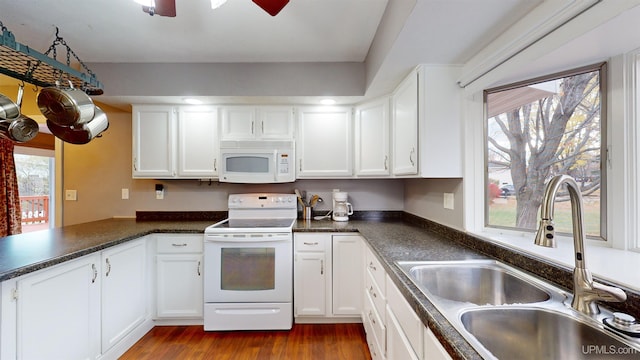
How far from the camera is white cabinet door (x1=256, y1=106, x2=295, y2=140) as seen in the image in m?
2.63

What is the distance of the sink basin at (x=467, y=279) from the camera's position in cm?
122

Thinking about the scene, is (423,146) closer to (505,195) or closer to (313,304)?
(505,195)

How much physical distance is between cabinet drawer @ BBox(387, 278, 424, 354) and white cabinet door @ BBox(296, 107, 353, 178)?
1459 mm

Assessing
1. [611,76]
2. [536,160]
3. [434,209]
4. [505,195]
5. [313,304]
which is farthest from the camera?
[313,304]

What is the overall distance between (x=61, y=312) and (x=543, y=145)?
2821mm

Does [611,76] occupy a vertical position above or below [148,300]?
above

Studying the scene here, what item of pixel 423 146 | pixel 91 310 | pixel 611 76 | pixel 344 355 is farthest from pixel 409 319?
pixel 91 310

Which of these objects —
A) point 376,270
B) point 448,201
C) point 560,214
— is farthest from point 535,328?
Answer: point 448,201

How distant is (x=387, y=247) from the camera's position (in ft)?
5.31

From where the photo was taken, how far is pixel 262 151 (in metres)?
2.56

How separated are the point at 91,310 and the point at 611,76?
10.0 ft

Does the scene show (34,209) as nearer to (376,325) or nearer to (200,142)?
(200,142)

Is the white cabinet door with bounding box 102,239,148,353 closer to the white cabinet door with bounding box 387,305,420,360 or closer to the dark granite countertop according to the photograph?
the dark granite countertop

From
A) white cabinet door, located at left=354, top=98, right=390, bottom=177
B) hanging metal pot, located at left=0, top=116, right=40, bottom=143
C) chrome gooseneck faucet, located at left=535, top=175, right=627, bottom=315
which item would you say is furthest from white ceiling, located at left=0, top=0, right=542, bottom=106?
A: chrome gooseneck faucet, located at left=535, top=175, right=627, bottom=315
